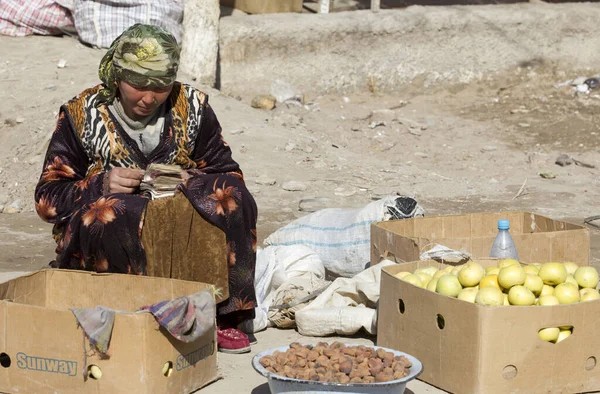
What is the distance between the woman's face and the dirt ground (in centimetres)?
184

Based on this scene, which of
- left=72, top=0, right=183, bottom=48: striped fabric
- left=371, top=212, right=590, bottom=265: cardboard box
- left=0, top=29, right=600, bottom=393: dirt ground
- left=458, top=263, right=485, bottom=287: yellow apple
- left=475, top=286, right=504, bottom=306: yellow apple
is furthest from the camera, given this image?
left=72, top=0, right=183, bottom=48: striped fabric

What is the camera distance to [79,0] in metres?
9.20

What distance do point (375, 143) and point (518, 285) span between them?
565cm

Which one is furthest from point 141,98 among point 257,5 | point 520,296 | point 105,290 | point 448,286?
point 257,5

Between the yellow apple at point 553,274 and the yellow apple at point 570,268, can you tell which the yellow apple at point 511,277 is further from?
the yellow apple at point 570,268

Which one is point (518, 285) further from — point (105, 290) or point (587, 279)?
point (105, 290)

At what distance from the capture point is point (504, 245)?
4.64 m

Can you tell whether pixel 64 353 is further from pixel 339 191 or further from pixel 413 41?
pixel 413 41

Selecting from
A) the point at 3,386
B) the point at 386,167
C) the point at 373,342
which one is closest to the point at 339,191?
the point at 386,167

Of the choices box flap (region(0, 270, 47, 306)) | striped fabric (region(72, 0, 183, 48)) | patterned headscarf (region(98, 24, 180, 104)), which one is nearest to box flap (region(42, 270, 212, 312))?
box flap (region(0, 270, 47, 306))

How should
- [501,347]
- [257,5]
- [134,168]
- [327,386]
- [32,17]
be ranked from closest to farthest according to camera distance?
[327,386], [501,347], [134,168], [32,17], [257,5]

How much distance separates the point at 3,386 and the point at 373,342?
62.3 inches

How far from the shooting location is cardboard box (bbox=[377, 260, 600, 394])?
373 cm

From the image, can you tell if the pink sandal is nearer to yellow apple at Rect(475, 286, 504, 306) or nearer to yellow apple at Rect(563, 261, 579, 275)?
yellow apple at Rect(475, 286, 504, 306)
